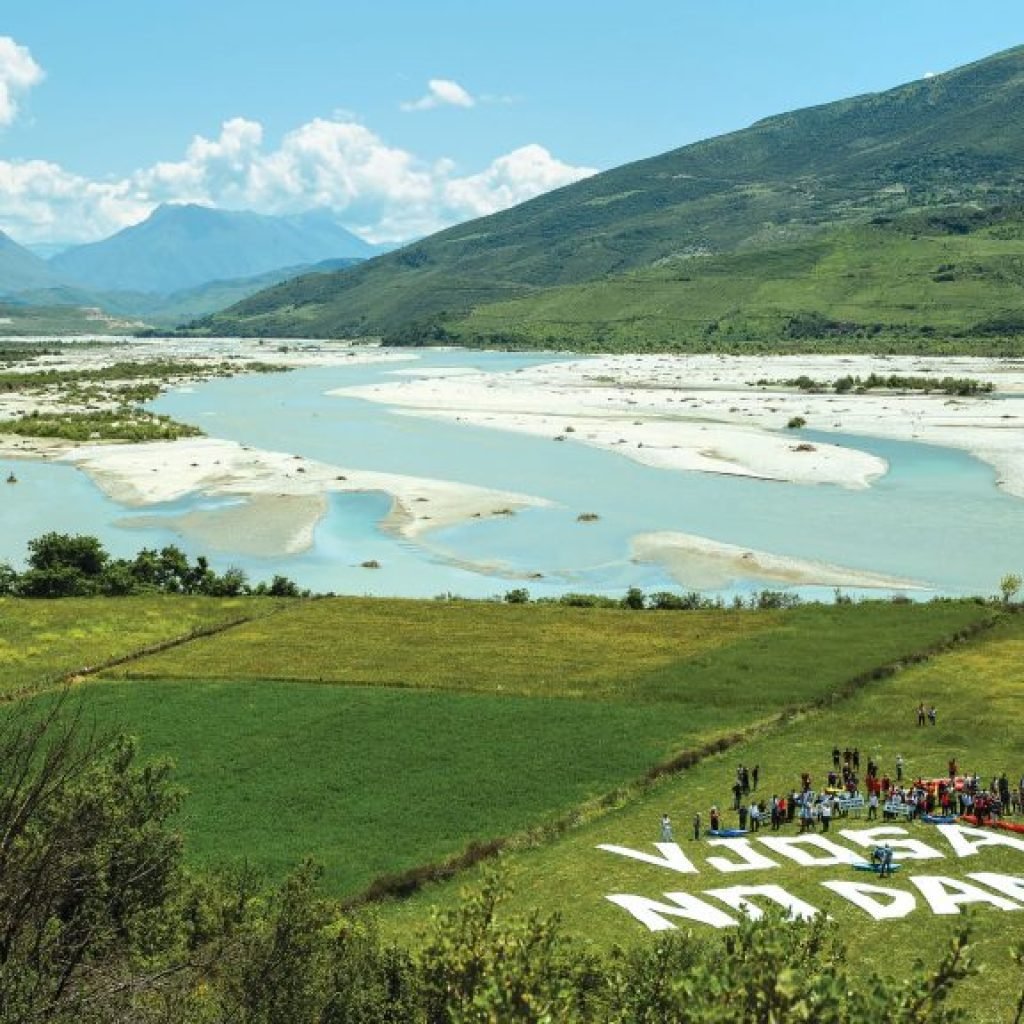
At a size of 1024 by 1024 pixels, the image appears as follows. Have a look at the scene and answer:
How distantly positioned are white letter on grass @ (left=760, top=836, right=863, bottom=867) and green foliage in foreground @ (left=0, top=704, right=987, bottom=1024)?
8798 millimetres

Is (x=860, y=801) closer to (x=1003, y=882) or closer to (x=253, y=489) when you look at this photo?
(x=1003, y=882)

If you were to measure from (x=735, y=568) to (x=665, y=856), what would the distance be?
49.7 m

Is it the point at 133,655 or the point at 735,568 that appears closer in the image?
the point at 133,655

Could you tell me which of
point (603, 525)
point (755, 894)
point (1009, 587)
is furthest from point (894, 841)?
point (603, 525)

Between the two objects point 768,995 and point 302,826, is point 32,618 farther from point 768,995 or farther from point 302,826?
point 768,995

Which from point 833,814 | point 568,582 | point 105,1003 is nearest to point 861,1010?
point 105,1003

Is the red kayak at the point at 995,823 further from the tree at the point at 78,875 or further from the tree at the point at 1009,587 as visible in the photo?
the tree at the point at 1009,587

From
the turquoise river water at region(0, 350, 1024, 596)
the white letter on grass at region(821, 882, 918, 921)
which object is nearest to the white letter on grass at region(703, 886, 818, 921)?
the white letter on grass at region(821, 882, 918, 921)

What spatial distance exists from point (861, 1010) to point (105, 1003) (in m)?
14.4

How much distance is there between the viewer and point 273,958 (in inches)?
1003

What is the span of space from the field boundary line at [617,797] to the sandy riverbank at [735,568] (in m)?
15.0

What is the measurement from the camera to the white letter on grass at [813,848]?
40.5 m

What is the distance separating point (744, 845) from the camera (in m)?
42.5

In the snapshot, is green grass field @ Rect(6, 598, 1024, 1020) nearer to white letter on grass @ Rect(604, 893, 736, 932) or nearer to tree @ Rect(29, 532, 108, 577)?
white letter on grass @ Rect(604, 893, 736, 932)
